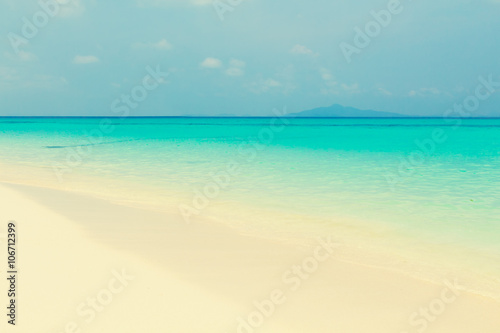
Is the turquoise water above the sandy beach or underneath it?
underneath

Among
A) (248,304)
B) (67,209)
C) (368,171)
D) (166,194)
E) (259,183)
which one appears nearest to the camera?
(248,304)

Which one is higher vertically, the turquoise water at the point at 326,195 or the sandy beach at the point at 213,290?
the sandy beach at the point at 213,290

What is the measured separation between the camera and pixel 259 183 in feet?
34.3

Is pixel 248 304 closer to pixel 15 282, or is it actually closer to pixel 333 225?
pixel 15 282

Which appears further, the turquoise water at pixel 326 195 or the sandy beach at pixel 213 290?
the turquoise water at pixel 326 195

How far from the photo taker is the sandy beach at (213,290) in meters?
3.30

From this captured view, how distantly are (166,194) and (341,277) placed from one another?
539cm

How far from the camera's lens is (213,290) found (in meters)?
3.88

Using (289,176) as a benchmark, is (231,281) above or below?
above

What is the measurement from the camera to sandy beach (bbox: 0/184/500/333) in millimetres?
3305

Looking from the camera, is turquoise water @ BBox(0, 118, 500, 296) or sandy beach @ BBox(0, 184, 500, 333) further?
turquoise water @ BBox(0, 118, 500, 296)

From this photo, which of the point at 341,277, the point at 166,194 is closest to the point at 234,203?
the point at 166,194

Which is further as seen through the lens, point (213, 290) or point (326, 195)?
point (326, 195)

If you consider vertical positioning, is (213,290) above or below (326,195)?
above
